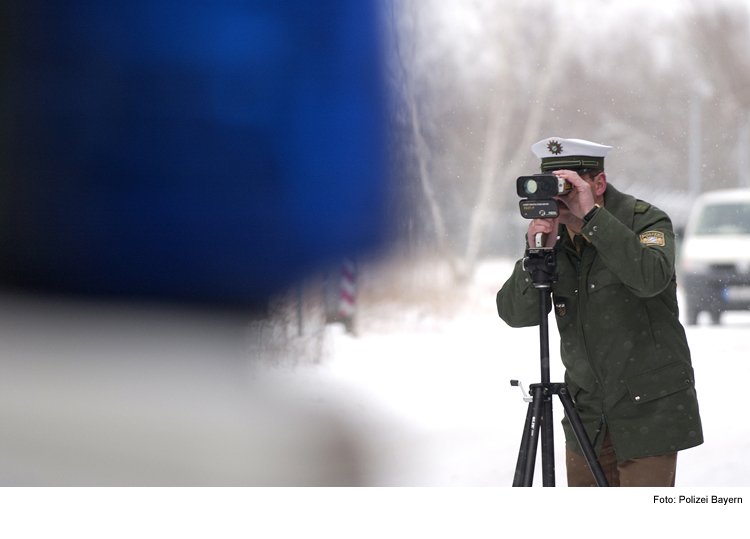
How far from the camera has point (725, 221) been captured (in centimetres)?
307

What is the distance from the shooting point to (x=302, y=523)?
2205mm

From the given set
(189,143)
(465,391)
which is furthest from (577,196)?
(189,143)

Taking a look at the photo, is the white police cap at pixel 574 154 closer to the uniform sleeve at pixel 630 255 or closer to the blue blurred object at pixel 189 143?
the uniform sleeve at pixel 630 255

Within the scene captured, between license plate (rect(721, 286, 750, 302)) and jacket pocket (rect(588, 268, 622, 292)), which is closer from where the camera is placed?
jacket pocket (rect(588, 268, 622, 292))

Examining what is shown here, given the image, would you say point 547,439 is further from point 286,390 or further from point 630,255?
point 286,390

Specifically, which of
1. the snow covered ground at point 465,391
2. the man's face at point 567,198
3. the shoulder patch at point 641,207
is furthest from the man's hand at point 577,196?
the snow covered ground at point 465,391

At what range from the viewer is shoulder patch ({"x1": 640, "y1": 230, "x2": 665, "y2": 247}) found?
1.41 metres

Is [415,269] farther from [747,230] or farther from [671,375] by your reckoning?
[671,375]

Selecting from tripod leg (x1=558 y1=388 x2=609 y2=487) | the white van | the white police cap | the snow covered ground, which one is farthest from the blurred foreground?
the white police cap

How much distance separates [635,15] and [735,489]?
1.95 meters

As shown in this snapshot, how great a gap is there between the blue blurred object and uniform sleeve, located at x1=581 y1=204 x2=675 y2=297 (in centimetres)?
187

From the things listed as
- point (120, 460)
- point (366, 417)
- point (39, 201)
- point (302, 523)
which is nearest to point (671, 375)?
point (302, 523)

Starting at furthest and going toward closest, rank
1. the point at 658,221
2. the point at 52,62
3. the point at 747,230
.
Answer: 1. the point at 52,62
2. the point at 747,230
3. the point at 658,221

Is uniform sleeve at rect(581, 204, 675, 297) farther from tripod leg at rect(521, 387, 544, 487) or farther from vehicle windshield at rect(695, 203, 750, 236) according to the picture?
vehicle windshield at rect(695, 203, 750, 236)
